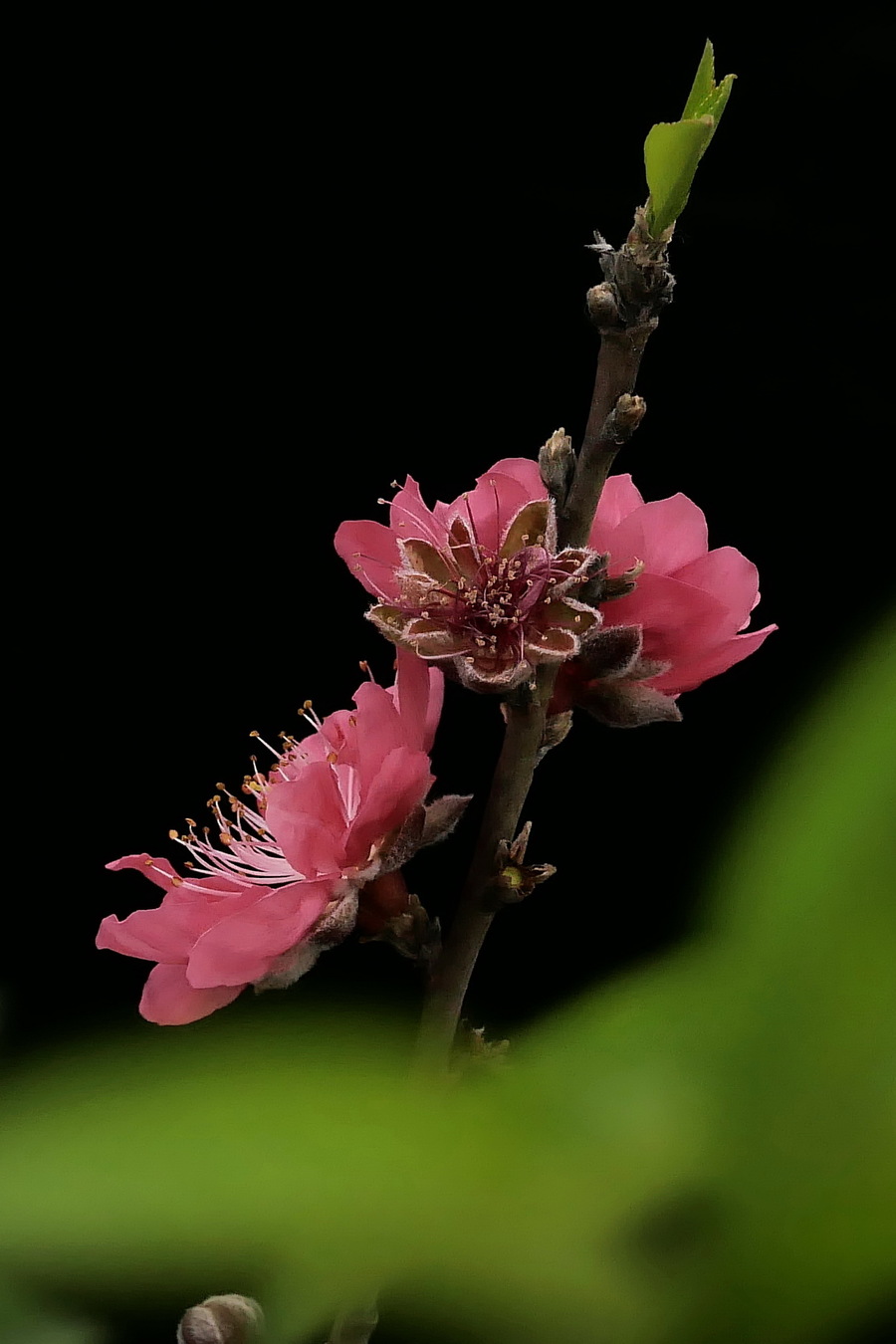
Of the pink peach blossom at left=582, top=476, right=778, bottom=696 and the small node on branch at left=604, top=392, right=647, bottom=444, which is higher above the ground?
the small node on branch at left=604, top=392, right=647, bottom=444

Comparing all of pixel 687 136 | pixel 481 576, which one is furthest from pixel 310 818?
pixel 687 136

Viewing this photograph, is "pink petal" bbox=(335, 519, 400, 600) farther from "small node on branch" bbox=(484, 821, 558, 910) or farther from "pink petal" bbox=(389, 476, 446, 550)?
"small node on branch" bbox=(484, 821, 558, 910)

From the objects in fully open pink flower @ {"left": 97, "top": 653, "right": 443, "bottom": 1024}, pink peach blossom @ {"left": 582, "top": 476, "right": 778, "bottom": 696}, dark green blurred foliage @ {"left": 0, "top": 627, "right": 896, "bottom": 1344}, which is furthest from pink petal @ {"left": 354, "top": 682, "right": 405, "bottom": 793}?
dark green blurred foliage @ {"left": 0, "top": 627, "right": 896, "bottom": 1344}

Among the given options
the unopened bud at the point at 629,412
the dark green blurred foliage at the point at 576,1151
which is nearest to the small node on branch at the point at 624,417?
the unopened bud at the point at 629,412

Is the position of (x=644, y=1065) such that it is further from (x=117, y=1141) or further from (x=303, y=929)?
(x=303, y=929)

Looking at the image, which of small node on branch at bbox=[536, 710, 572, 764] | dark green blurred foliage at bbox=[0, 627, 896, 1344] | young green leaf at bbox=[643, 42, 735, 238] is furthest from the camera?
small node on branch at bbox=[536, 710, 572, 764]

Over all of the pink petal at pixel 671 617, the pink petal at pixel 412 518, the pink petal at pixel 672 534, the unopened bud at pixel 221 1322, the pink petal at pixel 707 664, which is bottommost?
the unopened bud at pixel 221 1322

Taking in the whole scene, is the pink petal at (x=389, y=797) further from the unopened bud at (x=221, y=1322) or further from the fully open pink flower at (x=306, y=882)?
the unopened bud at (x=221, y=1322)

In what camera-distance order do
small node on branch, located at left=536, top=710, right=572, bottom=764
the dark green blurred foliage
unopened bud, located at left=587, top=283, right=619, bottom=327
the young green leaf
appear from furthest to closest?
1. small node on branch, located at left=536, top=710, right=572, bottom=764
2. unopened bud, located at left=587, top=283, right=619, bottom=327
3. the young green leaf
4. the dark green blurred foliage
